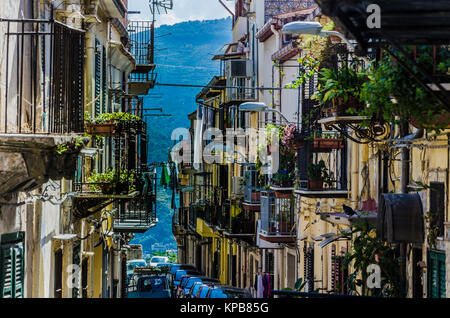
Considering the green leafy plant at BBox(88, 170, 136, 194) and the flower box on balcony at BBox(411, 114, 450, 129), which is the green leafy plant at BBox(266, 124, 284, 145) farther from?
the flower box on balcony at BBox(411, 114, 450, 129)

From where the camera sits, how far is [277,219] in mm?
27016

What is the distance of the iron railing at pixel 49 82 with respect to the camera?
12758mm

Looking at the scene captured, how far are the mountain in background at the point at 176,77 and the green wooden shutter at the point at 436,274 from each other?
99470 millimetres

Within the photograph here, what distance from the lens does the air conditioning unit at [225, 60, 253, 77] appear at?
3709cm

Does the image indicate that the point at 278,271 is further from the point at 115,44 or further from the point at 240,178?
the point at 115,44

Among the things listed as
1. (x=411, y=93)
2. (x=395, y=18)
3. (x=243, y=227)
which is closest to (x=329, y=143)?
(x=411, y=93)

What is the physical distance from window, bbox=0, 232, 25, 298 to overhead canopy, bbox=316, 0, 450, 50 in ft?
19.9

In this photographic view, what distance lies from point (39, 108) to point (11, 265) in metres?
2.90

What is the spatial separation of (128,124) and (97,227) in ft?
10.8

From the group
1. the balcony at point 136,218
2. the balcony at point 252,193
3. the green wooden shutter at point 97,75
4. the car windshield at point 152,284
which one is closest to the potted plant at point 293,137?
the green wooden shutter at point 97,75

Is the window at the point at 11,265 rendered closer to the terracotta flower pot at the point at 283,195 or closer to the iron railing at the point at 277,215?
the terracotta flower pot at the point at 283,195

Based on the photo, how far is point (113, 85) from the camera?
92.4 feet

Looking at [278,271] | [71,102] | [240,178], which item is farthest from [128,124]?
[240,178]

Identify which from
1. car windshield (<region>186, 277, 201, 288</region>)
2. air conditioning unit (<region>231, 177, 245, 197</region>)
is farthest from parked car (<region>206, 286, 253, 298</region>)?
car windshield (<region>186, 277, 201, 288</region>)
